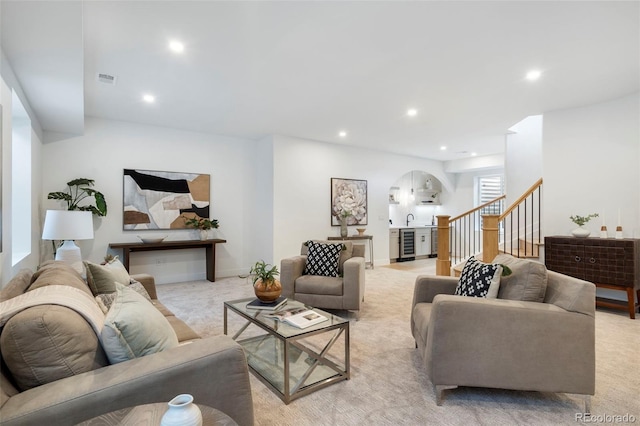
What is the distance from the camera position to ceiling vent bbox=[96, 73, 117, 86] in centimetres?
332

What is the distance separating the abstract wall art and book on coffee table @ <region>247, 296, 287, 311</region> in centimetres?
329

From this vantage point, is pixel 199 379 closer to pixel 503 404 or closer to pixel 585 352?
pixel 503 404

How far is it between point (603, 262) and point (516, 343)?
271 cm

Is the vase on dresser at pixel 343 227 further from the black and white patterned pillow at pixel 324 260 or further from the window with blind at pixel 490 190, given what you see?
the window with blind at pixel 490 190

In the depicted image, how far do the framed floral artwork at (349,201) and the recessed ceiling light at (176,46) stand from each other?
400 cm

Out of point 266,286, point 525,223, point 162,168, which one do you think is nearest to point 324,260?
point 266,286

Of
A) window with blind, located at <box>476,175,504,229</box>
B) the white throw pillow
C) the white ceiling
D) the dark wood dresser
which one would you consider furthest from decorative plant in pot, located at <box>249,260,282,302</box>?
window with blind, located at <box>476,175,504,229</box>

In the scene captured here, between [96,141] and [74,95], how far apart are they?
177 cm

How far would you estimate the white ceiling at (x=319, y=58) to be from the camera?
2.26m

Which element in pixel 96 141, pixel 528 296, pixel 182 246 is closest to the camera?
pixel 528 296

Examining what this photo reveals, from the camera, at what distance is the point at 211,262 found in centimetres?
543

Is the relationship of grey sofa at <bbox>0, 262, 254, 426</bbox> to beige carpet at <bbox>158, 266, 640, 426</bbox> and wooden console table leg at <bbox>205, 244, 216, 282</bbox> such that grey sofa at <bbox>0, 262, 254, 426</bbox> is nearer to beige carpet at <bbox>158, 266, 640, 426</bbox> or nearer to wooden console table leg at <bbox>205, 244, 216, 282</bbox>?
beige carpet at <bbox>158, 266, 640, 426</bbox>

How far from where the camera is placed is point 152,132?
521 cm

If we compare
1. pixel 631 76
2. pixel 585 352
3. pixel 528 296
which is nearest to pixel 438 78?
pixel 631 76
